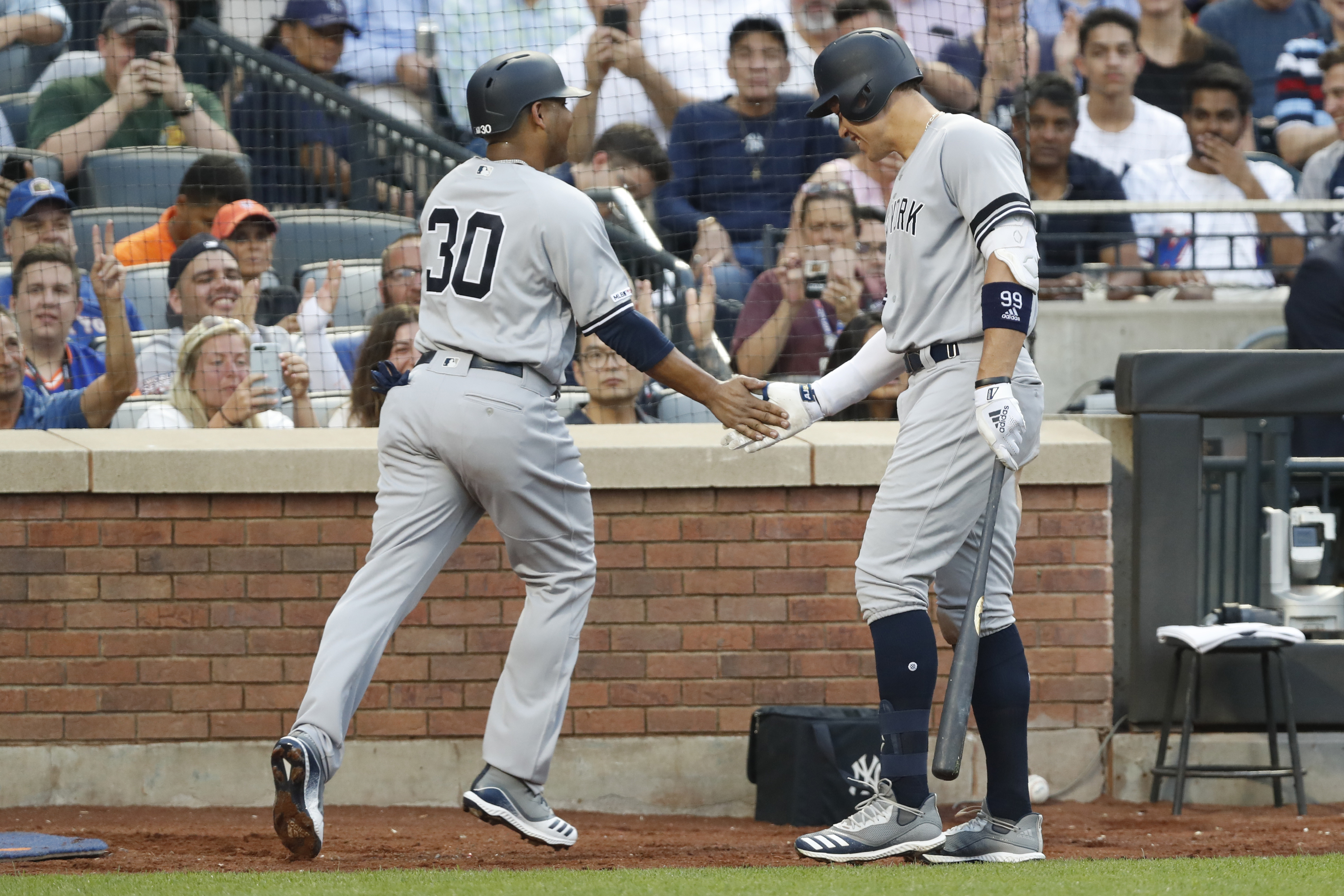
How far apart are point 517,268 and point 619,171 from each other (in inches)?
172

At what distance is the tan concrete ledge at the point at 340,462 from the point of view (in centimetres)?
515

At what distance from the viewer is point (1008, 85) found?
8.13 metres

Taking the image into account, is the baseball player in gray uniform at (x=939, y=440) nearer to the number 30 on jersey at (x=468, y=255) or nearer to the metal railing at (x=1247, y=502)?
the number 30 on jersey at (x=468, y=255)

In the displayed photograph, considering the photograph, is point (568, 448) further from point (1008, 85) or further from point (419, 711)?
point (1008, 85)

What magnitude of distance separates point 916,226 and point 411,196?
5.09 m

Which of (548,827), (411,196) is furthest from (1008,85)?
(548,827)

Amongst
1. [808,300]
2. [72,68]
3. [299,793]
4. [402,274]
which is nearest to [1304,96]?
[808,300]

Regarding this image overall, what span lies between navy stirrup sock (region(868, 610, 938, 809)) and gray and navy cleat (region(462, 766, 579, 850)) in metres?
0.90

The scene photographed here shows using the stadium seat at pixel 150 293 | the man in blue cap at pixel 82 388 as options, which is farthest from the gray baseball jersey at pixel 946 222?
the stadium seat at pixel 150 293

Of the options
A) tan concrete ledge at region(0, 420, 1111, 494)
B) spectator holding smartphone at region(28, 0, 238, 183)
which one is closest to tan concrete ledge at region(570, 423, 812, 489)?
tan concrete ledge at region(0, 420, 1111, 494)

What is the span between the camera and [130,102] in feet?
26.3

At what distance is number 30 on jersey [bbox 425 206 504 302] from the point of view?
150 inches

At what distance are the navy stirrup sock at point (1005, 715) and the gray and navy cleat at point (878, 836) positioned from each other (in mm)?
218

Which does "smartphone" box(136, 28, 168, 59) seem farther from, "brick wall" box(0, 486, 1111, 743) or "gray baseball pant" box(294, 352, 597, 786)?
"gray baseball pant" box(294, 352, 597, 786)
